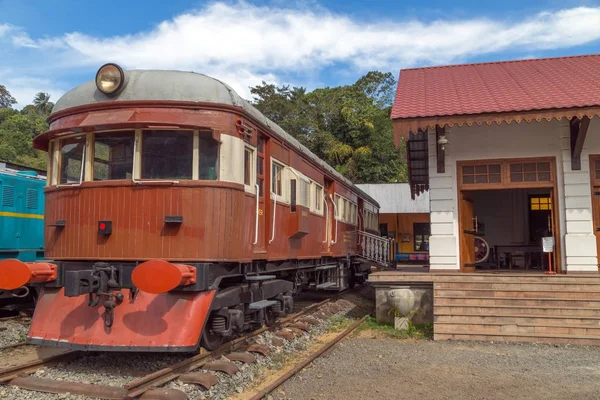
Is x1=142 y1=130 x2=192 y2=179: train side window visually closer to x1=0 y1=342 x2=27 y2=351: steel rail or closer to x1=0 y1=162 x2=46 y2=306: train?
x1=0 y1=342 x2=27 y2=351: steel rail

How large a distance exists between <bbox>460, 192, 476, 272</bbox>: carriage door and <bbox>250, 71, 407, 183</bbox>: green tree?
2419 centimetres

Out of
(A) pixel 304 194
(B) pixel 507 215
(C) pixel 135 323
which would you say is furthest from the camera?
(B) pixel 507 215

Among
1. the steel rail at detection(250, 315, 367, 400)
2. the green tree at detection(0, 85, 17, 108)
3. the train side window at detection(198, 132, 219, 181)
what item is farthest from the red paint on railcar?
the green tree at detection(0, 85, 17, 108)

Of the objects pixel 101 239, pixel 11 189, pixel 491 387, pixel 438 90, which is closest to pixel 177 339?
pixel 101 239

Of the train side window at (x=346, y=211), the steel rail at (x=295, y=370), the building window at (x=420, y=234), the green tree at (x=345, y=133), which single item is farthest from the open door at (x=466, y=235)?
A: the green tree at (x=345, y=133)

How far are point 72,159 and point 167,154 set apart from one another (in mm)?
1327

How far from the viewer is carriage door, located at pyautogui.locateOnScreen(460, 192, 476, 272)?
401 inches

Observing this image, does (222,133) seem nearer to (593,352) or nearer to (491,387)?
(491,387)

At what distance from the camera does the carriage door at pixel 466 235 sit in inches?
401

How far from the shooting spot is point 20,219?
1043 centimetres

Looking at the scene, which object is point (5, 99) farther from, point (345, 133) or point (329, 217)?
point (329, 217)

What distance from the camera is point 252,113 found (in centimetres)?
680

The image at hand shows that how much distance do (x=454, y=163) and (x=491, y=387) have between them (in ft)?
18.8

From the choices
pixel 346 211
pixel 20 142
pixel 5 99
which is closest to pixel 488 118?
pixel 346 211
